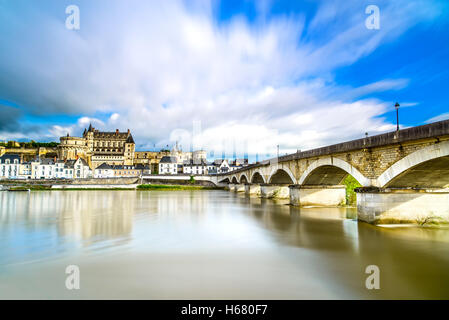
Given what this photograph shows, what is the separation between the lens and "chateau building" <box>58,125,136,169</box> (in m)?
109

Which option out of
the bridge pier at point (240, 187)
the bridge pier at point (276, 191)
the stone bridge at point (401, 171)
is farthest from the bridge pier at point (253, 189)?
the stone bridge at point (401, 171)

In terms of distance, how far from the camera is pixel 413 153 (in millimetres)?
10898

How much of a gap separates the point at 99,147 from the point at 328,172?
122693 mm

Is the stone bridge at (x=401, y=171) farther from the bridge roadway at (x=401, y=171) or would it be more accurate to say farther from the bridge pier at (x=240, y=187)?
the bridge pier at (x=240, y=187)

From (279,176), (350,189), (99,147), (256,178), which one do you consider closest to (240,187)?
(256,178)

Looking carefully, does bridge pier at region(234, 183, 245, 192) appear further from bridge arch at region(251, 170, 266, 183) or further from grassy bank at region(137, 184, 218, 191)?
grassy bank at region(137, 184, 218, 191)

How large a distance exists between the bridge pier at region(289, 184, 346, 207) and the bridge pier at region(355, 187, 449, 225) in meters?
10.1

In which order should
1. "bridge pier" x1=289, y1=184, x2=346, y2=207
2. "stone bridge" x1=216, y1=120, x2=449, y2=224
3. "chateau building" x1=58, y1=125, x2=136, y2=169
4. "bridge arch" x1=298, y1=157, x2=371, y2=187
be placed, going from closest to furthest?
"stone bridge" x1=216, y1=120, x2=449, y2=224 < "bridge arch" x1=298, y1=157, x2=371, y2=187 < "bridge pier" x1=289, y1=184, x2=346, y2=207 < "chateau building" x1=58, y1=125, x2=136, y2=169

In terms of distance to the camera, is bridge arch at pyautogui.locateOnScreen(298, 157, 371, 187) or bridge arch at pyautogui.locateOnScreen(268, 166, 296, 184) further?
bridge arch at pyautogui.locateOnScreen(268, 166, 296, 184)

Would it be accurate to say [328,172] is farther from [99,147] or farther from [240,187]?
[99,147]

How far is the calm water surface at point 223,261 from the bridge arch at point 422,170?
2.39 meters

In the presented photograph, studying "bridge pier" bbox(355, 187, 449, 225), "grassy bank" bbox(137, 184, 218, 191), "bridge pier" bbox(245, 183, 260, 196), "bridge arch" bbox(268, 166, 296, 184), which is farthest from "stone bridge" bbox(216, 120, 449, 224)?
"grassy bank" bbox(137, 184, 218, 191)

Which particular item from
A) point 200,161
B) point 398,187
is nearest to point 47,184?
point 200,161
